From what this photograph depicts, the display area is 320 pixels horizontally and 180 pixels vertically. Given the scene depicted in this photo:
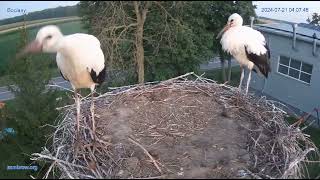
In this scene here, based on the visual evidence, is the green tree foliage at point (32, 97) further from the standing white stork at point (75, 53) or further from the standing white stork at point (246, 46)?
the standing white stork at point (246, 46)

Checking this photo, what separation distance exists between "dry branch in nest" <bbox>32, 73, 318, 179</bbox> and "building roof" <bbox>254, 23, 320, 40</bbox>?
5.28 meters

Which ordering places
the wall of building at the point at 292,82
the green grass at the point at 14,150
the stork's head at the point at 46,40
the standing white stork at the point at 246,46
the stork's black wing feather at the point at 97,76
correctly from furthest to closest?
the wall of building at the point at 292,82 → the green grass at the point at 14,150 → the standing white stork at the point at 246,46 → the stork's black wing feather at the point at 97,76 → the stork's head at the point at 46,40

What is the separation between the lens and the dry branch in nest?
4184mm

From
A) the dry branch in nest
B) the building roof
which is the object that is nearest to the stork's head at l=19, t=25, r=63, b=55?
the dry branch in nest

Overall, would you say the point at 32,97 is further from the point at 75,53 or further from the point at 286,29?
the point at 286,29

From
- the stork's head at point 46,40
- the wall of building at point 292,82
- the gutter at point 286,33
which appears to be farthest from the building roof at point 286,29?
the stork's head at point 46,40

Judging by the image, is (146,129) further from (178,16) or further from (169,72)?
(169,72)

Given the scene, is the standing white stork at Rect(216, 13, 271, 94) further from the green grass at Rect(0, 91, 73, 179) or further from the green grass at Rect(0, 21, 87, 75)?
the green grass at Rect(0, 91, 73, 179)

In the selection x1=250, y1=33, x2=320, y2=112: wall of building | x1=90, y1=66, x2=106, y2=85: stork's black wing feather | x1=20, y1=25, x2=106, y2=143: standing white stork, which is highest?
x1=20, y1=25, x2=106, y2=143: standing white stork

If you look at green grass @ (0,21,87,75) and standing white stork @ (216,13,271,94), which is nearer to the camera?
green grass @ (0,21,87,75)

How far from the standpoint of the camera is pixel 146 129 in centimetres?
510

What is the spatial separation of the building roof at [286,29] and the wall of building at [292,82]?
16 centimetres

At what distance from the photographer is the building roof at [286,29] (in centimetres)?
1061

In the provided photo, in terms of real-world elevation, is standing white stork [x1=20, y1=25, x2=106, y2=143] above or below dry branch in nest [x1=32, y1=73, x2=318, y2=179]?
above
